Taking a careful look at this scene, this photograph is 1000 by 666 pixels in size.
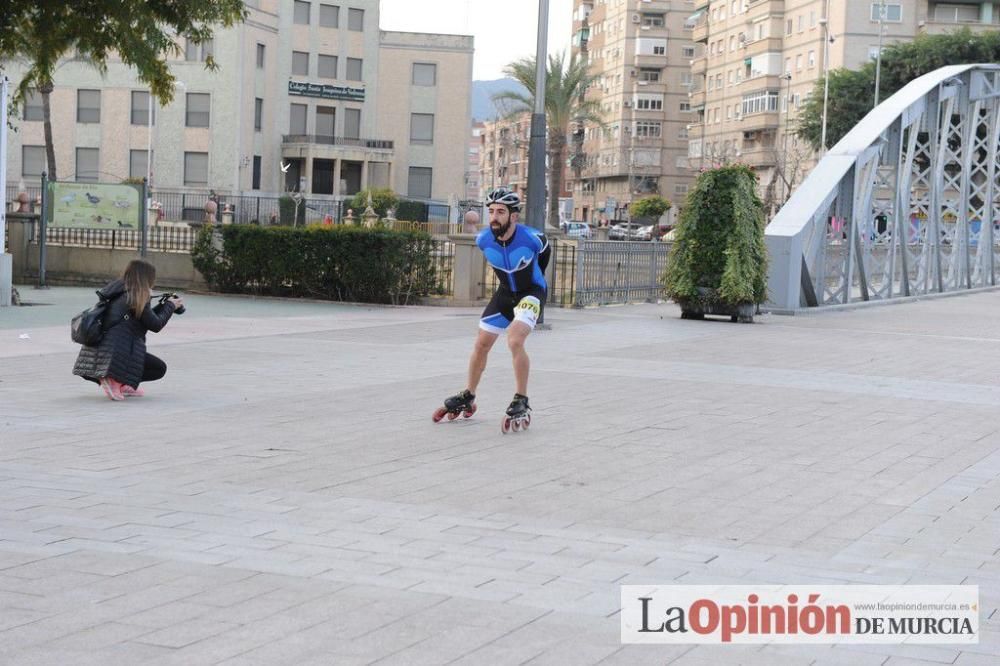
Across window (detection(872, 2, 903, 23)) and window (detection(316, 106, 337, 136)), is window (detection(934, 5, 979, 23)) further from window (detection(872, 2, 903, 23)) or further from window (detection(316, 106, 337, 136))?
window (detection(316, 106, 337, 136))

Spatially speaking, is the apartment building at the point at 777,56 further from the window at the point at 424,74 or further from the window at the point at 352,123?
the window at the point at 352,123

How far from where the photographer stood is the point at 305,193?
66688mm

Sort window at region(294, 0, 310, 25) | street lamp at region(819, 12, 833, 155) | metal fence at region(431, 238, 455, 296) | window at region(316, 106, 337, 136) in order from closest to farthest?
metal fence at region(431, 238, 455, 296), window at region(294, 0, 310, 25), window at region(316, 106, 337, 136), street lamp at region(819, 12, 833, 155)

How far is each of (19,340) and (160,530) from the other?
9.88m

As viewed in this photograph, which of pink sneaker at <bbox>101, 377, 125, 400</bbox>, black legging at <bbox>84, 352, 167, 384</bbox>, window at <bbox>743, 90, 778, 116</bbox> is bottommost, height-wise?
pink sneaker at <bbox>101, 377, 125, 400</bbox>

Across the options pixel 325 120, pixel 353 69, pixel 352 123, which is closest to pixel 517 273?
pixel 325 120

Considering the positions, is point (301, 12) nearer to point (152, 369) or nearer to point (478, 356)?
point (152, 369)

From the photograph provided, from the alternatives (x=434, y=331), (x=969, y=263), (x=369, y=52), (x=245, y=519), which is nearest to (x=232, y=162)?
(x=369, y=52)

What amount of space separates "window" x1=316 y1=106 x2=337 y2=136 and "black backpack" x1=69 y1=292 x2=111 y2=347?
59665mm

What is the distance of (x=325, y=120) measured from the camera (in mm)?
69938

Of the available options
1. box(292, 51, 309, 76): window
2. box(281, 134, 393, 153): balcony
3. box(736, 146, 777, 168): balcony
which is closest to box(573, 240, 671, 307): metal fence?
box(281, 134, 393, 153): balcony

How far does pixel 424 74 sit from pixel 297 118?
24.3ft

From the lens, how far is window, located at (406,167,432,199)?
239 feet

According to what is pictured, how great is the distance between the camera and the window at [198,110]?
62219 mm
